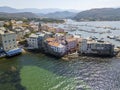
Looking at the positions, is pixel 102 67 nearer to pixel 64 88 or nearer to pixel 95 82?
pixel 95 82

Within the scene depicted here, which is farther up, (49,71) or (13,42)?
(13,42)

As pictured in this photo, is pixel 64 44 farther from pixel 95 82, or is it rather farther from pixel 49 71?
pixel 95 82

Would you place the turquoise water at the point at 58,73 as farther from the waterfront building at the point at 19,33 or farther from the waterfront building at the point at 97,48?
the waterfront building at the point at 19,33

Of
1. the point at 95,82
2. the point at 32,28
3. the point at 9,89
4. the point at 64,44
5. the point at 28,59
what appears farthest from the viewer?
the point at 32,28

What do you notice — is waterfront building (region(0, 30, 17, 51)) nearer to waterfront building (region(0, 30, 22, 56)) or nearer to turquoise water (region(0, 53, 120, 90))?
waterfront building (region(0, 30, 22, 56))

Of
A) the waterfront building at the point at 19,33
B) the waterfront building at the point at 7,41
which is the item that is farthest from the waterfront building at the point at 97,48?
the waterfront building at the point at 19,33

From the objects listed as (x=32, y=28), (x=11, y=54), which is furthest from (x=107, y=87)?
(x=32, y=28)

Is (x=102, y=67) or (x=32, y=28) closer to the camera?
(x=102, y=67)

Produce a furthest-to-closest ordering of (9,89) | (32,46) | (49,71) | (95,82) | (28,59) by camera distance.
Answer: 1. (32,46)
2. (28,59)
3. (49,71)
4. (95,82)
5. (9,89)
